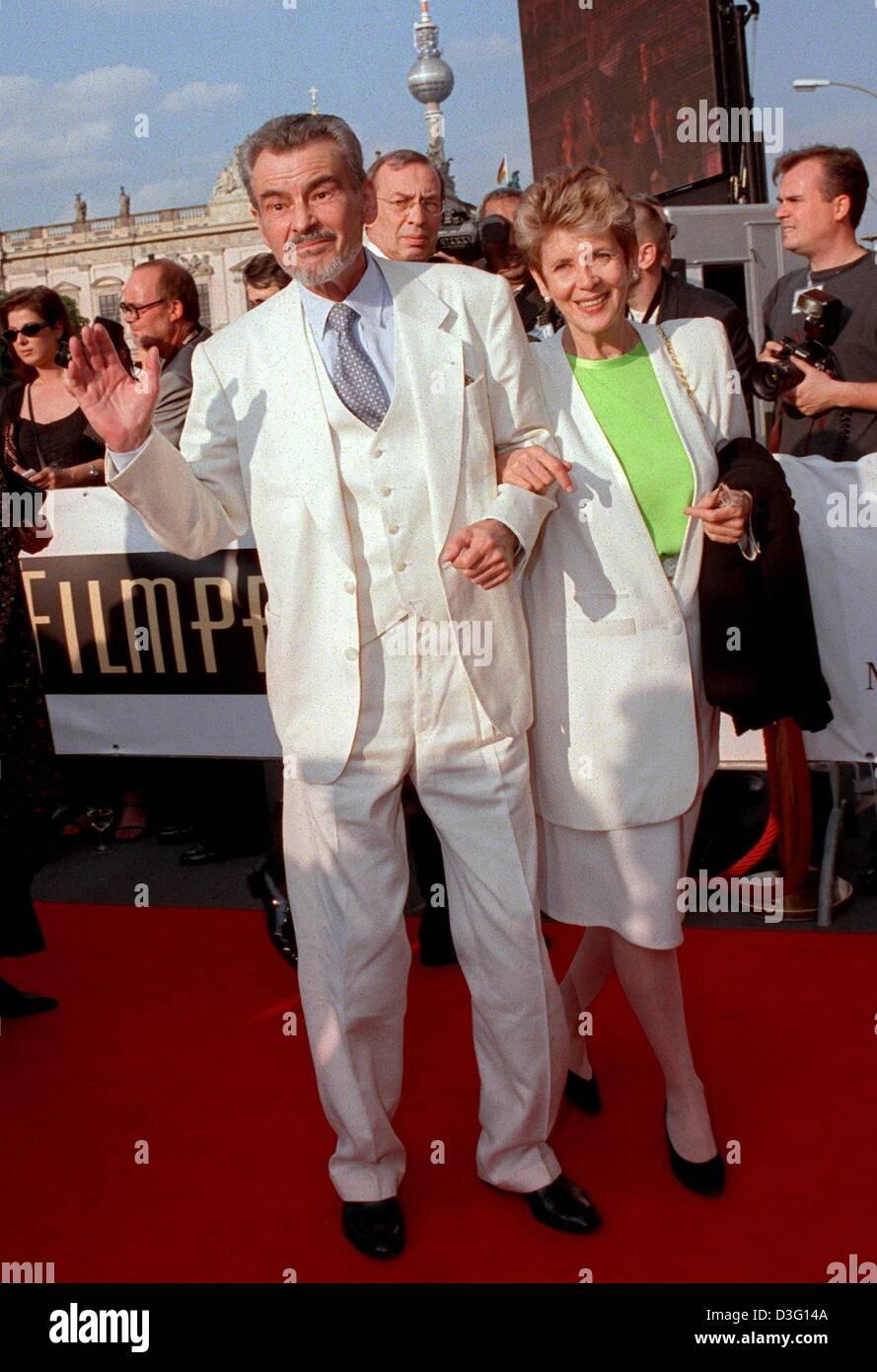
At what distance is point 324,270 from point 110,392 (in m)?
0.44

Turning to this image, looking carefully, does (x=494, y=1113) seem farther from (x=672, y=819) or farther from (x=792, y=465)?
(x=792, y=465)

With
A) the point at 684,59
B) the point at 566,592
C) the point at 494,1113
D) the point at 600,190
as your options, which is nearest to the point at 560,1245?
the point at 494,1113

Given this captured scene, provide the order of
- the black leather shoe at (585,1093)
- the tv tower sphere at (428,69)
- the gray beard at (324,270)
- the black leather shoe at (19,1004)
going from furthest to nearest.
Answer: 1. the tv tower sphere at (428,69)
2. the black leather shoe at (19,1004)
3. the black leather shoe at (585,1093)
4. the gray beard at (324,270)

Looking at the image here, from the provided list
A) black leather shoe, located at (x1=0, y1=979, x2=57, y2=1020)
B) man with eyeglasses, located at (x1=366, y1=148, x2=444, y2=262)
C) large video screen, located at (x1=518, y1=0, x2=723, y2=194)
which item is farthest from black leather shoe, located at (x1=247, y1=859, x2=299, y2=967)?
large video screen, located at (x1=518, y1=0, x2=723, y2=194)

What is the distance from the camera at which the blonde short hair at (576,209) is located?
8.46 feet

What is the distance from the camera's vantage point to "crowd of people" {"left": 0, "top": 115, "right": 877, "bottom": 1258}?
2.46 meters

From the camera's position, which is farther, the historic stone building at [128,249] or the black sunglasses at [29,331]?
the historic stone building at [128,249]

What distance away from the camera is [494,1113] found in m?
2.69

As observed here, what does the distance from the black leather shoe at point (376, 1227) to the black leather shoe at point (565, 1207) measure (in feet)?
0.88

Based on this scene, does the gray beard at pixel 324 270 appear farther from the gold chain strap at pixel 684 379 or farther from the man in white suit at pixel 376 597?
the gold chain strap at pixel 684 379

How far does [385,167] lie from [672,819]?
105 inches

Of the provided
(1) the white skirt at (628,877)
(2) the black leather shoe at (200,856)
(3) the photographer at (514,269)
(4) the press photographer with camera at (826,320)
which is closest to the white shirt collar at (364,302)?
(1) the white skirt at (628,877)

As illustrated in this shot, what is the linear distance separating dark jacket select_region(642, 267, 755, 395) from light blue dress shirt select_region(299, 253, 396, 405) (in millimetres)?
1974

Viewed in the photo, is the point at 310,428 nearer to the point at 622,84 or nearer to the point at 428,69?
the point at 622,84
